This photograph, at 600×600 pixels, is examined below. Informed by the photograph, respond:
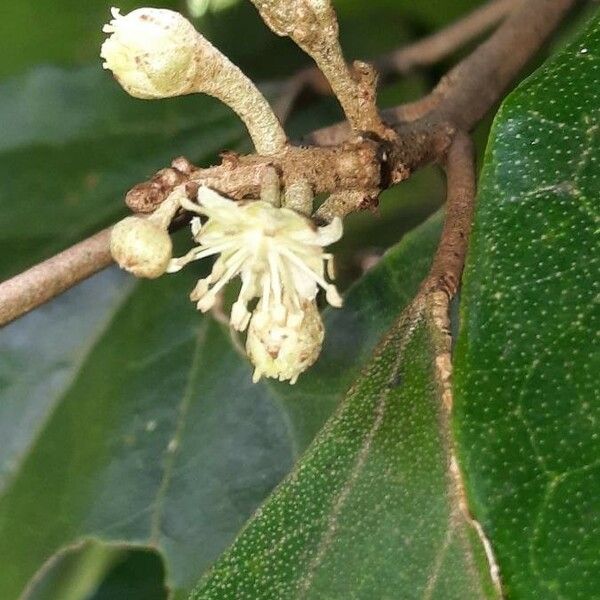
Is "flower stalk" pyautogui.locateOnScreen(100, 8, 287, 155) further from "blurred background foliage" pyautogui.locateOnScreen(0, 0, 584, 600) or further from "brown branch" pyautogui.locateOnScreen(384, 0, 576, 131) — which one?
"blurred background foliage" pyautogui.locateOnScreen(0, 0, 584, 600)

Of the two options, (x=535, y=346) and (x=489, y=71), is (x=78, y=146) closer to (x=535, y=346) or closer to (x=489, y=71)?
(x=489, y=71)

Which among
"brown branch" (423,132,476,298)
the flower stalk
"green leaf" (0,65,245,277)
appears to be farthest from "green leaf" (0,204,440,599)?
the flower stalk

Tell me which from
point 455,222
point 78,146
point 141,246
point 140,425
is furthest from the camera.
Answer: point 78,146

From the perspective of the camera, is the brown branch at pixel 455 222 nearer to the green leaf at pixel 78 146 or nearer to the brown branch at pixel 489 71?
the brown branch at pixel 489 71

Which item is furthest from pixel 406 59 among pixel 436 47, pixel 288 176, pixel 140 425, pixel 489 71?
pixel 288 176

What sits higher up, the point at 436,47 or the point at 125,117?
the point at 125,117

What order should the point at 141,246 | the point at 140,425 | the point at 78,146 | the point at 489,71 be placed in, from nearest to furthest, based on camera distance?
the point at 141,246, the point at 489,71, the point at 140,425, the point at 78,146
